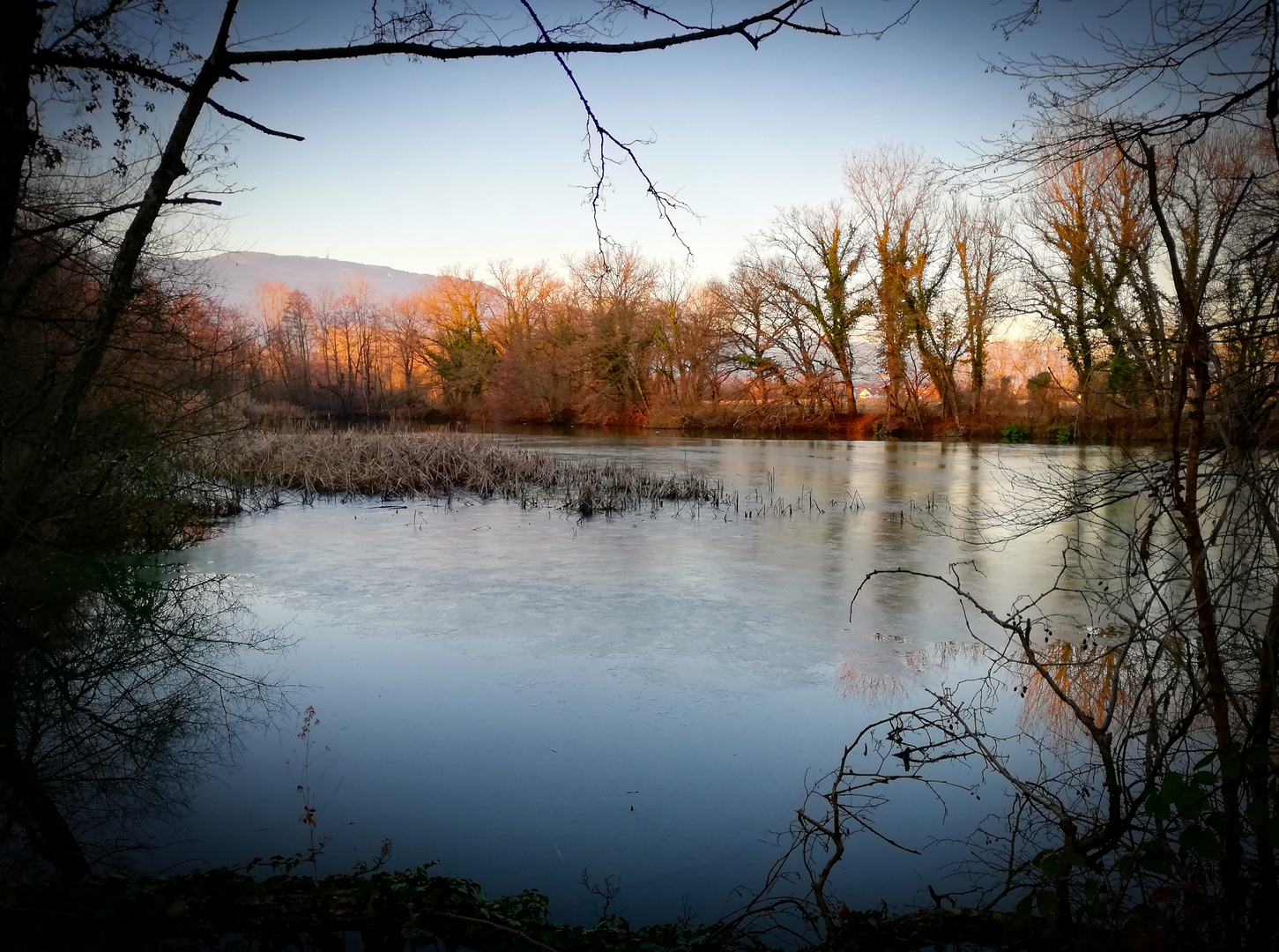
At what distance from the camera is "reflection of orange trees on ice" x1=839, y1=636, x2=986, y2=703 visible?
447 cm

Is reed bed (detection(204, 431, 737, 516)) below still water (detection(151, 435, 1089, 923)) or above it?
above

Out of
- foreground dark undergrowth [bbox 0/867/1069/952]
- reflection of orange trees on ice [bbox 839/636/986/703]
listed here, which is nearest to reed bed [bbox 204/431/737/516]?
reflection of orange trees on ice [bbox 839/636/986/703]

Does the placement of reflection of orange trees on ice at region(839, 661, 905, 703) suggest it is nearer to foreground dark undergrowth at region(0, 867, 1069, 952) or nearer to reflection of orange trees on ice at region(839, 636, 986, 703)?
reflection of orange trees on ice at region(839, 636, 986, 703)

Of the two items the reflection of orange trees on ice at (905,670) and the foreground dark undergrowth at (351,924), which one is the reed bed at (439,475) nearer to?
the reflection of orange trees on ice at (905,670)

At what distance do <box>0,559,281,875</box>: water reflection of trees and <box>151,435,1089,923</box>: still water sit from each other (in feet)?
0.73

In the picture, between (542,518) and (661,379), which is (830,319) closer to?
(661,379)

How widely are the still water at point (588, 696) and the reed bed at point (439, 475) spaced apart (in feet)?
9.15

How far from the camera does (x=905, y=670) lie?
4824 mm

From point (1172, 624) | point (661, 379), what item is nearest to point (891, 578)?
point (1172, 624)

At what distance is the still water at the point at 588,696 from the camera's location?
9.68ft

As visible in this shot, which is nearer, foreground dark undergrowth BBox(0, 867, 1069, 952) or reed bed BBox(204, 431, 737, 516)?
foreground dark undergrowth BBox(0, 867, 1069, 952)

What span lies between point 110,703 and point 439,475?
9.46 metres

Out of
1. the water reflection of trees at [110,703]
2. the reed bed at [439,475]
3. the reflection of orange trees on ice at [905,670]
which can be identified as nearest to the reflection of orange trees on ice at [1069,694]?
the reflection of orange trees on ice at [905,670]

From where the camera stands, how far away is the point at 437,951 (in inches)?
95.1
